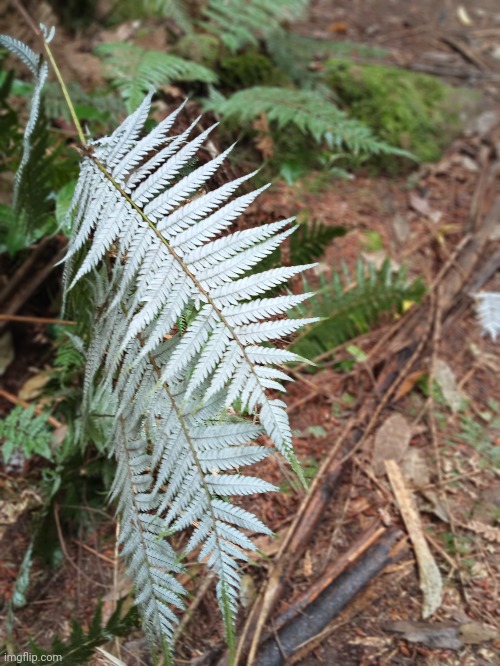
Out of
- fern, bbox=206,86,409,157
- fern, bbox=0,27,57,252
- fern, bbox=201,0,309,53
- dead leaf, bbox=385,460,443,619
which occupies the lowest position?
dead leaf, bbox=385,460,443,619

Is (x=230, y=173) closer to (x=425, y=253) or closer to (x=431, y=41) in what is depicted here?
(x=425, y=253)

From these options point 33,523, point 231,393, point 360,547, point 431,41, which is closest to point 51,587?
point 33,523

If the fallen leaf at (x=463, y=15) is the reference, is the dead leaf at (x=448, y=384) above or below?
below

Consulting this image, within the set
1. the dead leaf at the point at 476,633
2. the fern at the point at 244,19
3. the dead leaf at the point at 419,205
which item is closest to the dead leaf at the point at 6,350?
the dead leaf at the point at 476,633

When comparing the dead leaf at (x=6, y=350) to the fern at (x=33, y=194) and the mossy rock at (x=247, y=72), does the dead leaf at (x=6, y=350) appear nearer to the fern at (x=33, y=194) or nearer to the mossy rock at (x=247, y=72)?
the fern at (x=33, y=194)

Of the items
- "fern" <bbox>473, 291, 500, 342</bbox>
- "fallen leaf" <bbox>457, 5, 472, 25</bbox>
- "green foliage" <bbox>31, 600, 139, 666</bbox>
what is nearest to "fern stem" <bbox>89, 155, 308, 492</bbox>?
"green foliage" <bbox>31, 600, 139, 666</bbox>

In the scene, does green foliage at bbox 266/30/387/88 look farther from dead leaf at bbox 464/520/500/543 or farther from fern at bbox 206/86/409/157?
dead leaf at bbox 464/520/500/543
